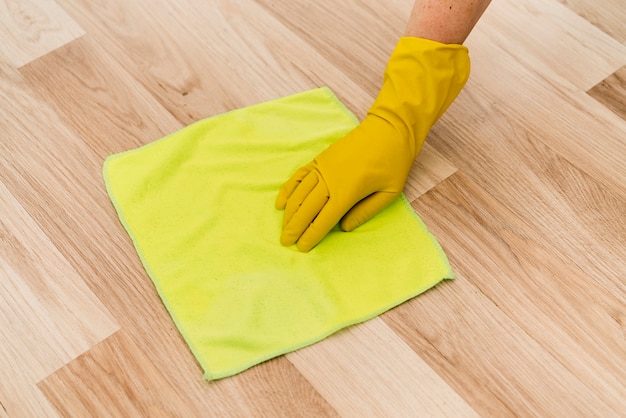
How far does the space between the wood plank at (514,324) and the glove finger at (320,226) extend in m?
0.14

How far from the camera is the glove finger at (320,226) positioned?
3.05 ft

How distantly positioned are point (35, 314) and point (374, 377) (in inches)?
17.8

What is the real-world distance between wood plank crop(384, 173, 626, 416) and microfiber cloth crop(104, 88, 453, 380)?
0.04m

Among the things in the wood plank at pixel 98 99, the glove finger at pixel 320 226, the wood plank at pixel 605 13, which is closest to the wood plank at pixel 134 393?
the glove finger at pixel 320 226

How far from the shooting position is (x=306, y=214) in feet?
3.05

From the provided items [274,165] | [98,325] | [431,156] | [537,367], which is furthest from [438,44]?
[98,325]

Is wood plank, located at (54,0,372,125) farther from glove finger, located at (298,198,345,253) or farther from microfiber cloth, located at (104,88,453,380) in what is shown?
glove finger, located at (298,198,345,253)

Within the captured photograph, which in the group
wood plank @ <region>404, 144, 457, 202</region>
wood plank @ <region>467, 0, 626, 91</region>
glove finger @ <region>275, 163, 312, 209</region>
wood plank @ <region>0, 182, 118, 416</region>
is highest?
wood plank @ <region>467, 0, 626, 91</region>

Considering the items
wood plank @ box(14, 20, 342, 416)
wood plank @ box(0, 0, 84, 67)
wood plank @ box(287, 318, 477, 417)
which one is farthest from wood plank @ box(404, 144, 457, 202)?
wood plank @ box(0, 0, 84, 67)

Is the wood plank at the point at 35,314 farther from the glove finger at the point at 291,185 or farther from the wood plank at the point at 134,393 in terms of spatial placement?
the glove finger at the point at 291,185

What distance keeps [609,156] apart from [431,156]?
0.95 ft

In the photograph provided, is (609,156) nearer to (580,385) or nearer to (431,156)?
(431,156)

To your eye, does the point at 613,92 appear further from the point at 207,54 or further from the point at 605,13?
the point at 207,54

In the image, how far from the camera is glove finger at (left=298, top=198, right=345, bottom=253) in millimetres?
929
